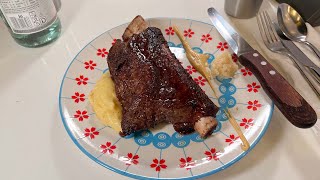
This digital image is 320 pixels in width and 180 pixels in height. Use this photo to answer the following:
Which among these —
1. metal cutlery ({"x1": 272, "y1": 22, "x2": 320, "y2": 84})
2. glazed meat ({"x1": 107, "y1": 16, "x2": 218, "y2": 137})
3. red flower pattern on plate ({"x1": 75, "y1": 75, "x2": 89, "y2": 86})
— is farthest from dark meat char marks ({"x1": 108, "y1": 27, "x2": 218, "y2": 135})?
metal cutlery ({"x1": 272, "y1": 22, "x2": 320, "y2": 84})

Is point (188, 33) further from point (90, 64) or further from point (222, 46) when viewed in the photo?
point (90, 64)

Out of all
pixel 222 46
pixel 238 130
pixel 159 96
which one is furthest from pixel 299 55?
pixel 159 96

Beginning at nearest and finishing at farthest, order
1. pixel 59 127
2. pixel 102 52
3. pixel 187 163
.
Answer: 1. pixel 187 163
2. pixel 59 127
3. pixel 102 52

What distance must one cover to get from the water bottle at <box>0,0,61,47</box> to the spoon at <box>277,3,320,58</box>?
644 mm

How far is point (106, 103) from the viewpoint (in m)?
0.70

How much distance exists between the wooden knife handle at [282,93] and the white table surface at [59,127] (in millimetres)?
96

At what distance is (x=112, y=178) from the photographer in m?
0.65

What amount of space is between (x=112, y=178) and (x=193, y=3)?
631 millimetres

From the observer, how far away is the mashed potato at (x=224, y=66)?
30.3 inches

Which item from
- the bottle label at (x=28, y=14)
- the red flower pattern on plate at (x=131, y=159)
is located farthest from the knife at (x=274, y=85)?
the bottle label at (x=28, y=14)

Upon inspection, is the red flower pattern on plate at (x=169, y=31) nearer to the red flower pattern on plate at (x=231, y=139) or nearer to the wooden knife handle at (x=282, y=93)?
the wooden knife handle at (x=282, y=93)

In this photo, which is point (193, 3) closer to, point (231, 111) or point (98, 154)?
point (231, 111)

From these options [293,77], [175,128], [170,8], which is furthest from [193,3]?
[175,128]

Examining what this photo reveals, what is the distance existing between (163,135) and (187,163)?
0.28 ft
